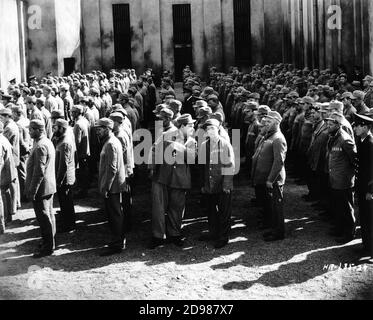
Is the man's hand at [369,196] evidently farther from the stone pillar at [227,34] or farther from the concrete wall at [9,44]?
the stone pillar at [227,34]

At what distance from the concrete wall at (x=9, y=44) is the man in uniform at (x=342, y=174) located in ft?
58.3

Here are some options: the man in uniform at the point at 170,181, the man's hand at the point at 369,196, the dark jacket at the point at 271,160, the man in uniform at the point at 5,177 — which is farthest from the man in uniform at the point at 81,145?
the man's hand at the point at 369,196

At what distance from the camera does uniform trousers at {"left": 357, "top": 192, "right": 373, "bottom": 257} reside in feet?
29.5

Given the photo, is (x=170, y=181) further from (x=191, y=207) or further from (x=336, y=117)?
(x=336, y=117)

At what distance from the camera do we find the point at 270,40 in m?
34.1

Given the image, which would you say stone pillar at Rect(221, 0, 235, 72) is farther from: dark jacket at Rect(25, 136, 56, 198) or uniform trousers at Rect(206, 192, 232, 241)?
dark jacket at Rect(25, 136, 56, 198)

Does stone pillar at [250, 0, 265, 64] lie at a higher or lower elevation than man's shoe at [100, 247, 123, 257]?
higher

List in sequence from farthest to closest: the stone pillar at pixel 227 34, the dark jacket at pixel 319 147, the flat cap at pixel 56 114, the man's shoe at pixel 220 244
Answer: the stone pillar at pixel 227 34, the flat cap at pixel 56 114, the dark jacket at pixel 319 147, the man's shoe at pixel 220 244

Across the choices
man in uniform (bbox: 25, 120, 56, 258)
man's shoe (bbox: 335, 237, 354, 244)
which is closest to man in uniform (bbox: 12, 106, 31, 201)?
man in uniform (bbox: 25, 120, 56, 258)

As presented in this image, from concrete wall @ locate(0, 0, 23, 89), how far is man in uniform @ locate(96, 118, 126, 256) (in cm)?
1609

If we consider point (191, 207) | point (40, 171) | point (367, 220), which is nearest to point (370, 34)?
point (191, 207)

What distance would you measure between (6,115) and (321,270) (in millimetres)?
6892

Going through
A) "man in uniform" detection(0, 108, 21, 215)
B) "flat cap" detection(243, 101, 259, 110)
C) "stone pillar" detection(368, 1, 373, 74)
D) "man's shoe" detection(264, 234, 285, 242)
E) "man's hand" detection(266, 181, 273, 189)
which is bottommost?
"man's shoe" detection(264, 234, 285, 242)

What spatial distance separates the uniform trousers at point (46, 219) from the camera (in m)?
9.41
